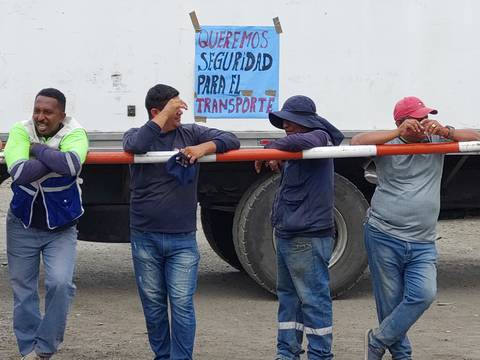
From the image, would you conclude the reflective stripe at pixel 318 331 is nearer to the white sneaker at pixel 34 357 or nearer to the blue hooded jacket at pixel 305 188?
the blue hooded jacket at pixel 305 188

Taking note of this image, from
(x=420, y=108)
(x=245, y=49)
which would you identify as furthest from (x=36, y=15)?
(x=420, y=108)

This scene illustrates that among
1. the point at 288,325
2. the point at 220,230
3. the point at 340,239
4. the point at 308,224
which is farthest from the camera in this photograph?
the point at 220,230

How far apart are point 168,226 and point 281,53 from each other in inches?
118

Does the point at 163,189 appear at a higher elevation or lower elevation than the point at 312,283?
higher

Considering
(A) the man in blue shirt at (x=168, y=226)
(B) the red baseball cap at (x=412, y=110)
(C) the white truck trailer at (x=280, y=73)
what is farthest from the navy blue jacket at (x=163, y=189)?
(C) the white truck trailer at (x=280, y=73)

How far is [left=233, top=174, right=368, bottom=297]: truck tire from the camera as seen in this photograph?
9.23 m

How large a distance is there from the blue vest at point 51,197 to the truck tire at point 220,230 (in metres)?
3.83

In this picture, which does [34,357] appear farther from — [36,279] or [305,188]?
[305,188]

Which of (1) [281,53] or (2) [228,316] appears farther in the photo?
(1) [281,53]

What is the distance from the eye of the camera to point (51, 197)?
20.9ft

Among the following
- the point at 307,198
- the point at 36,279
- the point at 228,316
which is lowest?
the point at 228,316

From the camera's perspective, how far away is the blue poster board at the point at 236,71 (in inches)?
350

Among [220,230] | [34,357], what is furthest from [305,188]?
[220,230]

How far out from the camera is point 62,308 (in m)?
6.48
